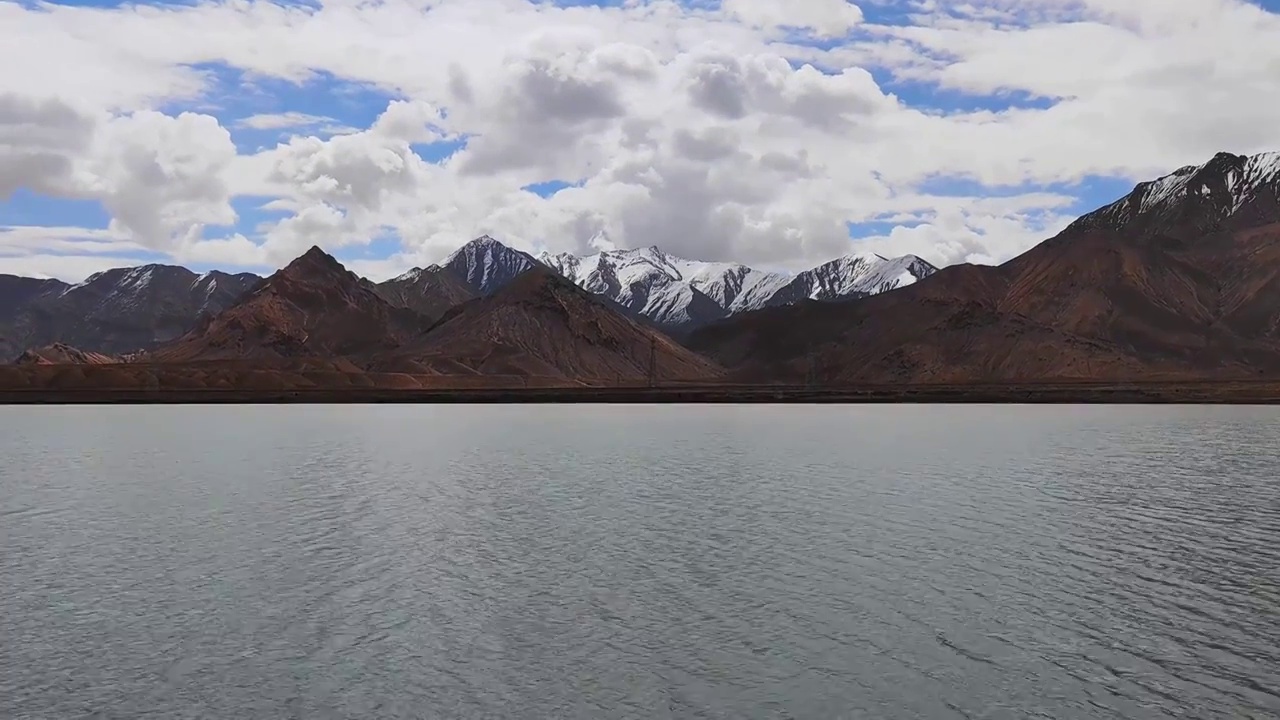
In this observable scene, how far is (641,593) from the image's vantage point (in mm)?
27078

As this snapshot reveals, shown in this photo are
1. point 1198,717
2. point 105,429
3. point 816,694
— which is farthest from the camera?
point 105,429

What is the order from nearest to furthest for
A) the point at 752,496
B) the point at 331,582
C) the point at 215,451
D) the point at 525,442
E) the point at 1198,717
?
the point at 1198,717 → the point at 331,582 → the point at 752,496 → the point at 215,451 → the point at 525,442

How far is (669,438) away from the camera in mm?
96312

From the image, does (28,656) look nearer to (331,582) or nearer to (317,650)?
(317,650)

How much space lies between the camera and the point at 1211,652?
21.4 metres

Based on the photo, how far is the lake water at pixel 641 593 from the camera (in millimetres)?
19016

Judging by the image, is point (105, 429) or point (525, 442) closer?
point (525, 442)

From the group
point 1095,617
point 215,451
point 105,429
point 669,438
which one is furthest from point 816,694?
point 105,429

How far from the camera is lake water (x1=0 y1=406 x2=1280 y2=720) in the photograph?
62.4ft

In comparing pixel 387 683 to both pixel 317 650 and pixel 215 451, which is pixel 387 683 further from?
pixel 215 451

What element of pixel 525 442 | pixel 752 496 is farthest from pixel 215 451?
pixel 752 496

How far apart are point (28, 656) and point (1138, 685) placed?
2147 centimetres

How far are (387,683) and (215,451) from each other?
219 ft

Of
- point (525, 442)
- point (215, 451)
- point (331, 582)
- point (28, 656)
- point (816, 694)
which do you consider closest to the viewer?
point (816, 694)
